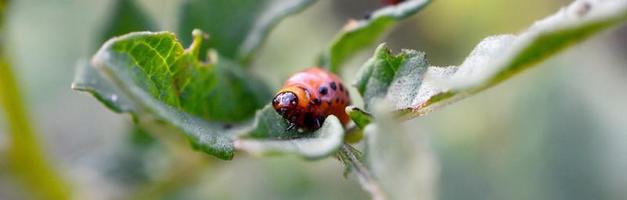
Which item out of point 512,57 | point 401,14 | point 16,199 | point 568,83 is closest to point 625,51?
point 568,83

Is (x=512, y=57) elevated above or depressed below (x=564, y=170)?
below

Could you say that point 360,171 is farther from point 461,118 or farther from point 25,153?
point 461,118

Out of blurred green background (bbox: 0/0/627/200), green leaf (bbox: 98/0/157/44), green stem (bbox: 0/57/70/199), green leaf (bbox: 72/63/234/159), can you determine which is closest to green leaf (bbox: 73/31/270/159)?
green leaf (bbox: 72/63/234/159)

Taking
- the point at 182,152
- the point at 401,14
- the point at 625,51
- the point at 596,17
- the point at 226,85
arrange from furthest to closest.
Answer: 1. the point at 625,51
2. the point at 182,152
3. the point at 226,85
4. the point at 401,14
5. the point at 596,17

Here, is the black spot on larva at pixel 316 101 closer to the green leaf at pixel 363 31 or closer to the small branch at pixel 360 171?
the green leaf at pixel 363 31

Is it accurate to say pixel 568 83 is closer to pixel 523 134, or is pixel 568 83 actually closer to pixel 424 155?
pixel 523 134

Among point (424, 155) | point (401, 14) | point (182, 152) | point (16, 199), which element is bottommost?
point (424, 155)
